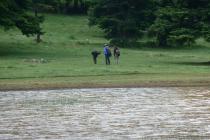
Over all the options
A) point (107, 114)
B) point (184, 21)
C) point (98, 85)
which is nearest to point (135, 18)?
point (184, 21)

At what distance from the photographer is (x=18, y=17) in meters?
63.2

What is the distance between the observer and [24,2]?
6531cm

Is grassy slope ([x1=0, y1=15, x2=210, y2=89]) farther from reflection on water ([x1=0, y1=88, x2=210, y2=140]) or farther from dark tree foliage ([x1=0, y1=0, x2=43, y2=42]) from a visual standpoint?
reflection on water ([x1=0, y1=88, x2=210, y2=140])

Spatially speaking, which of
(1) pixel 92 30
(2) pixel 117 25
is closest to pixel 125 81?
(2) pixel 117 25

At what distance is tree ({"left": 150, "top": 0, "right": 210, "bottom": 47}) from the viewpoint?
56.2 meters

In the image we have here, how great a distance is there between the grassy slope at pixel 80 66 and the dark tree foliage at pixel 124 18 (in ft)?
7.08

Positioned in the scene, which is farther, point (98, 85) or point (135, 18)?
point (135, 18)

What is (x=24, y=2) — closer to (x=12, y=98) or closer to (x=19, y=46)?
(x=19, y=46)

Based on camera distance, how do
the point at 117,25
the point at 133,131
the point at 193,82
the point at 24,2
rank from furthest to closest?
the point at 117,25 → the point at 24,2 → the point at 193,82 → the point at 133,131

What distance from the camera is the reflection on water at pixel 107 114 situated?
23.0 meters

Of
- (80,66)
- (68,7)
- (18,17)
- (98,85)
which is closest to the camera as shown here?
(98,85)

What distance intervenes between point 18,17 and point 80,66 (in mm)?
14826

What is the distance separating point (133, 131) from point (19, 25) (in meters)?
41.3

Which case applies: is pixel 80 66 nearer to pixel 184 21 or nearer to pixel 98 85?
pixel 98 85
